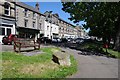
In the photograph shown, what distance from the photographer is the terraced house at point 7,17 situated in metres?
38.5

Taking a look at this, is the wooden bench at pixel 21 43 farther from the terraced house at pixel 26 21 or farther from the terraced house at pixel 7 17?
the terraced house at pixel 26 21

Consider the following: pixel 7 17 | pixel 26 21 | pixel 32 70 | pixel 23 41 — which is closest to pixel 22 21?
pixel 26 21

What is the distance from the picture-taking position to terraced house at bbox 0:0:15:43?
38531mm

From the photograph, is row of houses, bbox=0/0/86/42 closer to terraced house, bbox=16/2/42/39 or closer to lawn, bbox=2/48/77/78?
terraced house, bbox=16/2/42/39

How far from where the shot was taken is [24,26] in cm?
4797

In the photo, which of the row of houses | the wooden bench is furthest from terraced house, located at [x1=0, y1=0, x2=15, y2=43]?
the wooden bench

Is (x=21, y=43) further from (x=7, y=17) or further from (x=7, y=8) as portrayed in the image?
(x=7, y=8)

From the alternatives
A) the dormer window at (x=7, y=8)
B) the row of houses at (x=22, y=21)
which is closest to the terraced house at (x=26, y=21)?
the row of houses at (x=22, y=21)

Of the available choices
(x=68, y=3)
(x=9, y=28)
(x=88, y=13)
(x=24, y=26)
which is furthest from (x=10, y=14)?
(x=88, y=13)

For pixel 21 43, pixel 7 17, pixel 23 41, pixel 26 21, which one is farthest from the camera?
pixel 26 21

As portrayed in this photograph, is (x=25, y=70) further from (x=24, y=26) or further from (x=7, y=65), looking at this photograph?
(x=24, y=26)

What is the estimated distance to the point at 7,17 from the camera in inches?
1570

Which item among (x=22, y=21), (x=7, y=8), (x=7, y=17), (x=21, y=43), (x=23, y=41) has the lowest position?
(x=21, y=43)

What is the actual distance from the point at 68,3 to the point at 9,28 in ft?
53.5
